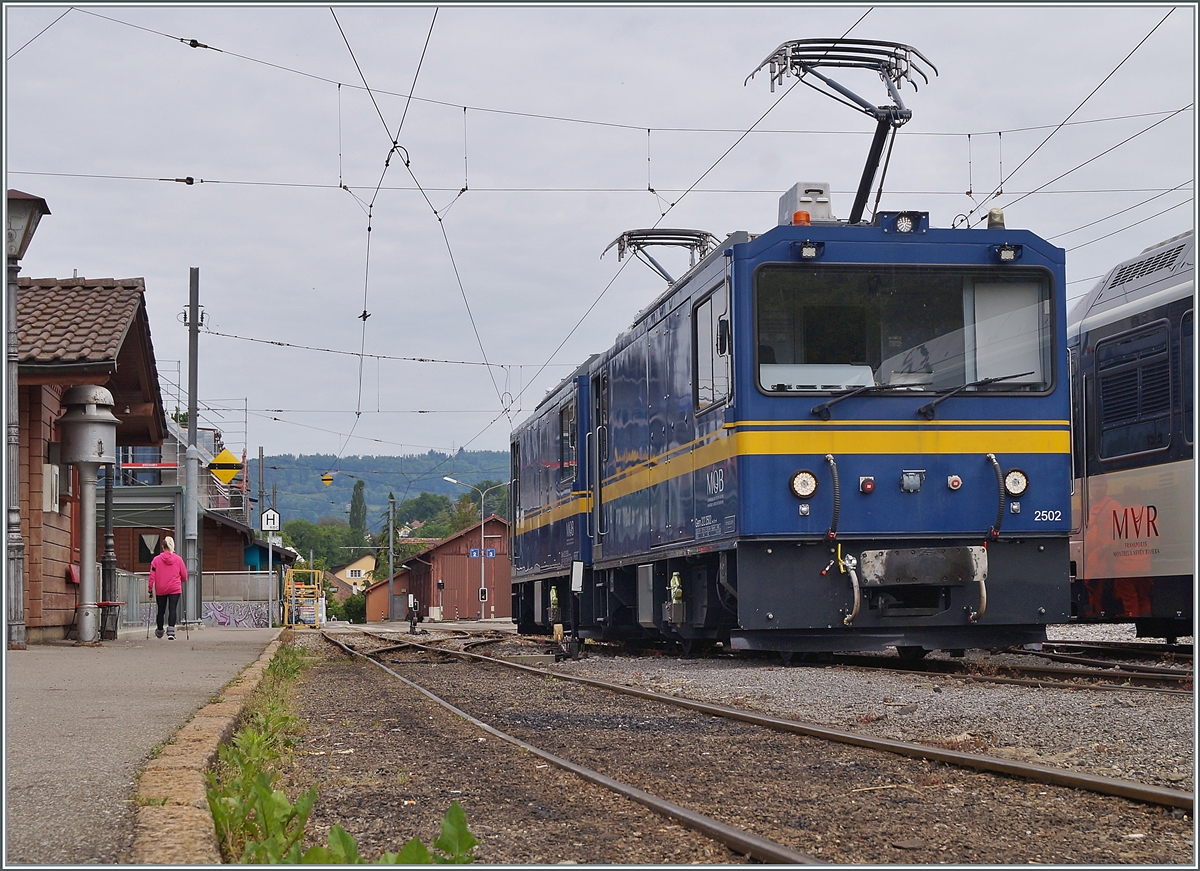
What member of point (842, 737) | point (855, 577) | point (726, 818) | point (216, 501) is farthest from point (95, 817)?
point (216, 501)

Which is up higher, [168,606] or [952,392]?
[952,392]

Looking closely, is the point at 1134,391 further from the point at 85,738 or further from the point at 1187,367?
the point at 85,738

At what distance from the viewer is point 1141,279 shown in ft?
41.2

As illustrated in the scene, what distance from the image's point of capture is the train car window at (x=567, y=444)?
1766 cm

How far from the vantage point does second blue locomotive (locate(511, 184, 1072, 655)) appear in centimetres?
1069

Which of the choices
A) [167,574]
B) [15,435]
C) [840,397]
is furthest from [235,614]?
[840,397]

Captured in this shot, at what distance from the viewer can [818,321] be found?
1104 cm

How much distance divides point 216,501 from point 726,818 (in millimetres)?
54846

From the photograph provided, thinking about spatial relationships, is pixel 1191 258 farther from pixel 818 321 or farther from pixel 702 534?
pixel 702 534

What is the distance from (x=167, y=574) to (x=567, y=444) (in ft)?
24.2

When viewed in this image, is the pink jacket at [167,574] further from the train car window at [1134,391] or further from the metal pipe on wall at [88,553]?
the train car window at [1134,391]

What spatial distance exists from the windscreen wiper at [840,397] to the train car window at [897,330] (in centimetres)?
6

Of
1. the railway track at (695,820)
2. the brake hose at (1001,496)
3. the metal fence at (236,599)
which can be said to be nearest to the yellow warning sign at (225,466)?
the metal fence at (236,599)

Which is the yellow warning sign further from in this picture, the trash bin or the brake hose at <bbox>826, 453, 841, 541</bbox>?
the brake hose at <bbox>826, 453, 841, 541</bbox>
